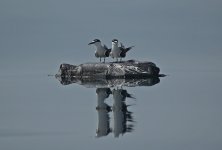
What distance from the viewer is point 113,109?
42688mm

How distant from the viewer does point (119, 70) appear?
59.8 meters

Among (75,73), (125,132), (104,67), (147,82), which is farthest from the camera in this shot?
(75,73)

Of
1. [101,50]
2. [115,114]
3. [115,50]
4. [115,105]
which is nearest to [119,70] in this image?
[115,50]

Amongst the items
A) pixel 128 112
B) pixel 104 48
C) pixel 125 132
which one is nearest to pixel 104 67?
pixel 104 48

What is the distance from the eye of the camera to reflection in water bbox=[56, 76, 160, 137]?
3906cm

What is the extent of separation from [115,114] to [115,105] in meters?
2.12

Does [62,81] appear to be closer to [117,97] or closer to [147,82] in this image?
[147,82]

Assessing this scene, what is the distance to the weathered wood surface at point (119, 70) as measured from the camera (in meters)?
58.9

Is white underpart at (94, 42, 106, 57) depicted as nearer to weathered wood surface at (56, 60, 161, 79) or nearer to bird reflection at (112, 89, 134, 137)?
weathered wood surface at (56, 60, 161, 79)

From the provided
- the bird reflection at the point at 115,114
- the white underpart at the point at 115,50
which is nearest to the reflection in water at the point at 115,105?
the bird reflection at the point at 115,114

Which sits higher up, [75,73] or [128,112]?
[75,73]

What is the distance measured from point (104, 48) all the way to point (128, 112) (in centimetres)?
1992

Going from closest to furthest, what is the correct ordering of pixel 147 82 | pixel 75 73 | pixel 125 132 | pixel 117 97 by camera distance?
pixel 125 132 → pixel 117 97 → pixel 147 82 → pixel 75 73

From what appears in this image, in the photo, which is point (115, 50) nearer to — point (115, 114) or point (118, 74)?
point (118, 74)
